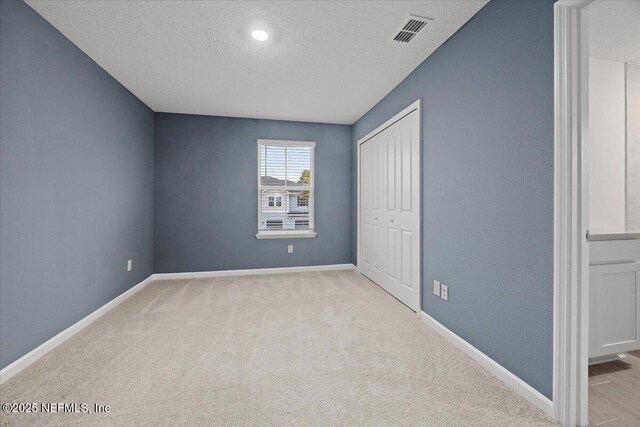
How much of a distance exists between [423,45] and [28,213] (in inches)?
129

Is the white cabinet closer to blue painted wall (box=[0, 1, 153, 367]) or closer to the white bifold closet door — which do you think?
the white bifold closet door

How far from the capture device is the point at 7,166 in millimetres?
1812

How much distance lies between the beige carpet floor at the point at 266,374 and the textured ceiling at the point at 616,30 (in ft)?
8.24

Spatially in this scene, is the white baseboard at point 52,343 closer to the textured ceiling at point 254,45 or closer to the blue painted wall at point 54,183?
the blue painted wall at point 54,183

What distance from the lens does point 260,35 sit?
7.59 feet

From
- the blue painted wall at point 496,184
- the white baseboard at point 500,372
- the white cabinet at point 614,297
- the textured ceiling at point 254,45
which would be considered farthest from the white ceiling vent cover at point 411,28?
the white baseboard at point 500,372

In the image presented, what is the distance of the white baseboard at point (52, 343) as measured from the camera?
70.6 inches

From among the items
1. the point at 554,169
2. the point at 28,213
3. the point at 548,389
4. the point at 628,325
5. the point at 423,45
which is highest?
the point at 423,45

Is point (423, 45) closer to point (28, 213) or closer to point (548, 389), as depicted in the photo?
point (548, 389)

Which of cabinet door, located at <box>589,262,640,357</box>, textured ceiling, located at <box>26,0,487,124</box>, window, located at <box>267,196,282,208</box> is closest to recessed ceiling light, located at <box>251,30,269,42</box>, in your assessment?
textured ceiling, located at <box>26,0,487,124</box>

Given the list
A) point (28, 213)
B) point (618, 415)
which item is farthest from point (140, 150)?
point (618, 415)

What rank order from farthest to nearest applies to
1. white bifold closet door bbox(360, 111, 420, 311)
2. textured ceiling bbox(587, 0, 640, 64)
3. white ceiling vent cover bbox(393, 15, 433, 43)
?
white bifold closet door bbox(360, 111, 420, 311)
white ceiling vent cover bbox(393, 15, 433, 43)
textured ceiling bbox(587, 0, 640, 64)

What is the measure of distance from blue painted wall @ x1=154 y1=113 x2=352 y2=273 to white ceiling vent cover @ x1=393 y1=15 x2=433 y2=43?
8.35 ft

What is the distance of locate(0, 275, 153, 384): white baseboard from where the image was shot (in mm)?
1792
